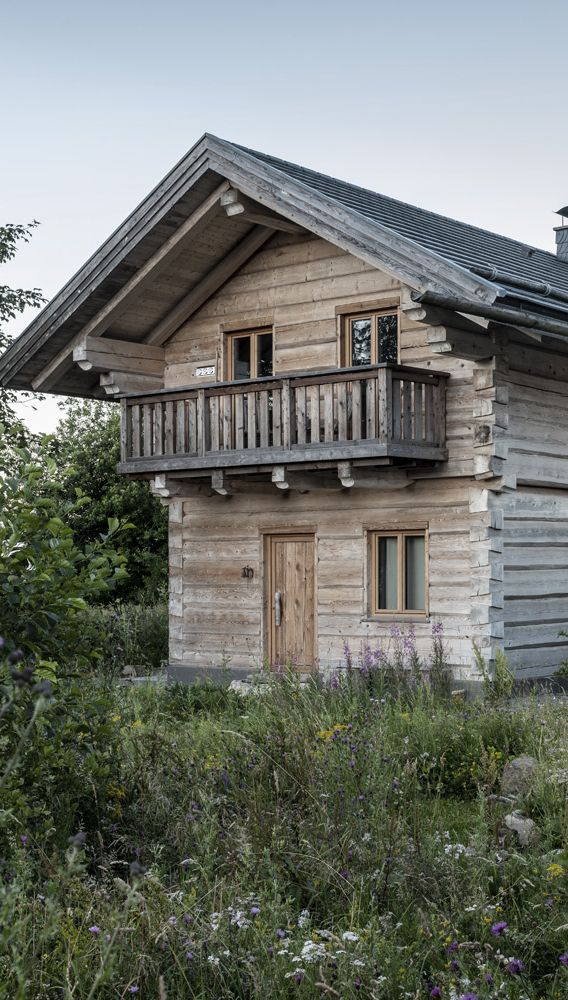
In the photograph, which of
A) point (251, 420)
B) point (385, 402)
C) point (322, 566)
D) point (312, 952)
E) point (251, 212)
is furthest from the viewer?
point (322, 566)

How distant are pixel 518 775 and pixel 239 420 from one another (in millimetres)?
8650

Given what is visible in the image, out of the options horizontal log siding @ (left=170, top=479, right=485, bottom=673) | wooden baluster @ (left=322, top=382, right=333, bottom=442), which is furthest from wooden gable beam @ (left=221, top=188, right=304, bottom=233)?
horizontal log siding @ (left=170, top=479, right=485, bottom=673)

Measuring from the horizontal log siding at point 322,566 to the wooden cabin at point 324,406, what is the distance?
1.1 inches

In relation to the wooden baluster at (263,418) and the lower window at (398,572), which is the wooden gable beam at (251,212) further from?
the lower window at (398,572)

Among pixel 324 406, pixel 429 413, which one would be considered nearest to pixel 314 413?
pixel 324 406

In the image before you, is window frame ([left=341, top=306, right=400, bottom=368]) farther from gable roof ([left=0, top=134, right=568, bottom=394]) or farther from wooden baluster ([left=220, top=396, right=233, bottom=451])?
wooden baluster ([left=220, top=396, right=233, bottom=451])

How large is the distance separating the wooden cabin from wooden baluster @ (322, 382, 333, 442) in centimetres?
3

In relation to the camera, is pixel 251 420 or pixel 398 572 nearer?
pixel 251 420

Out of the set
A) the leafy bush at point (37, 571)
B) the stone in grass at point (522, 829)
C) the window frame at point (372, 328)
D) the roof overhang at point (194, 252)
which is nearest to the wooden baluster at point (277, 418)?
the window frame at point (372, 328)

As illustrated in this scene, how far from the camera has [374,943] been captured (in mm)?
4879

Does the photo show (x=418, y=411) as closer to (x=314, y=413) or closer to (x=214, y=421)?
(x=314, y=413)

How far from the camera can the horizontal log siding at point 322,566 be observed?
15.0 metres

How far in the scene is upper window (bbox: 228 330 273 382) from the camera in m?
17.5

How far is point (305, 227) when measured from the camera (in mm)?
15250
